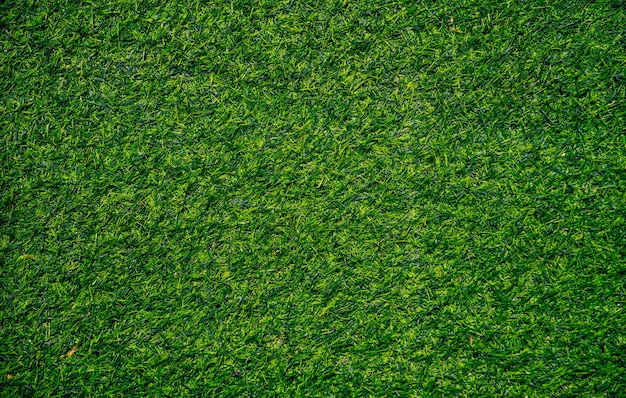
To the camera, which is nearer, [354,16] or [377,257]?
[377,257]

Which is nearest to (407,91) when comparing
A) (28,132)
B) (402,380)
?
(402,380)

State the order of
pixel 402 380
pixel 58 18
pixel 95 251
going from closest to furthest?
1. pixel 402 380
2. pixel 95 251
3. pixel 58 18

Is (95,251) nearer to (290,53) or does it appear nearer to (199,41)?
(199,41)

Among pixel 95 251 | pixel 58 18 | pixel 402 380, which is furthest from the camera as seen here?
pixel 58 18

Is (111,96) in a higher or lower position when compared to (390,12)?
lower

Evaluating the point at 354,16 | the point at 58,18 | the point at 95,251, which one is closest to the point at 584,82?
the point at 354,16

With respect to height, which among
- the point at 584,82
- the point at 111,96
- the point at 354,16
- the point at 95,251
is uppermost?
the point at 354,16
